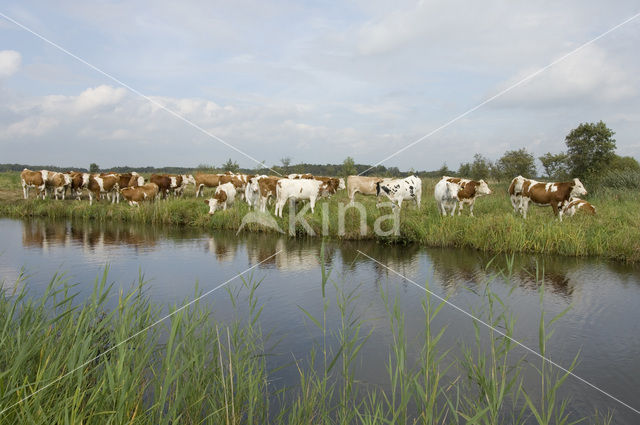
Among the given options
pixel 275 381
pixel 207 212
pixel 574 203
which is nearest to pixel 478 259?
pixel 574 203

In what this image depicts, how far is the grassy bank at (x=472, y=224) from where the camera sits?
37.2 ft

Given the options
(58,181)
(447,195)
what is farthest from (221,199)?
(58,181)

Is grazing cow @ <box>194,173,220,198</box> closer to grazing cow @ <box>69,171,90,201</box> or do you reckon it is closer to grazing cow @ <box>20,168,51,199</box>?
grazing cow @ <box>69,171,90,201</box>

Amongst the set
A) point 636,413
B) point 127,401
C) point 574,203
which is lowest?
point 636,413

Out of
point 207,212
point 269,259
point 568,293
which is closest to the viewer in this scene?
point 568,293

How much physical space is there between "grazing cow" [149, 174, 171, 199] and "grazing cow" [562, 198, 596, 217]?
19428 mm

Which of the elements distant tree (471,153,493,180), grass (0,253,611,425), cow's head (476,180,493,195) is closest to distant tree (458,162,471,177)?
distant tree (471,153,493,180)

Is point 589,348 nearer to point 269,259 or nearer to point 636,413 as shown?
point 636,413

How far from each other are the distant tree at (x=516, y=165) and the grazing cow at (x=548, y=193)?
16.5 meters

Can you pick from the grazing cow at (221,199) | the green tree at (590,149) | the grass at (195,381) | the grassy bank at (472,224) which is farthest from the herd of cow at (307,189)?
A: the grass at (195,381)

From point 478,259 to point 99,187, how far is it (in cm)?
1971

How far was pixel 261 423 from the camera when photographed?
3.45m

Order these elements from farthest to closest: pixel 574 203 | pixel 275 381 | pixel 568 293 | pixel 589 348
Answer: pixel 574 203
pixel 568 293
pixel 589 348
pixel 275 381

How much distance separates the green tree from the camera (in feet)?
81.7
